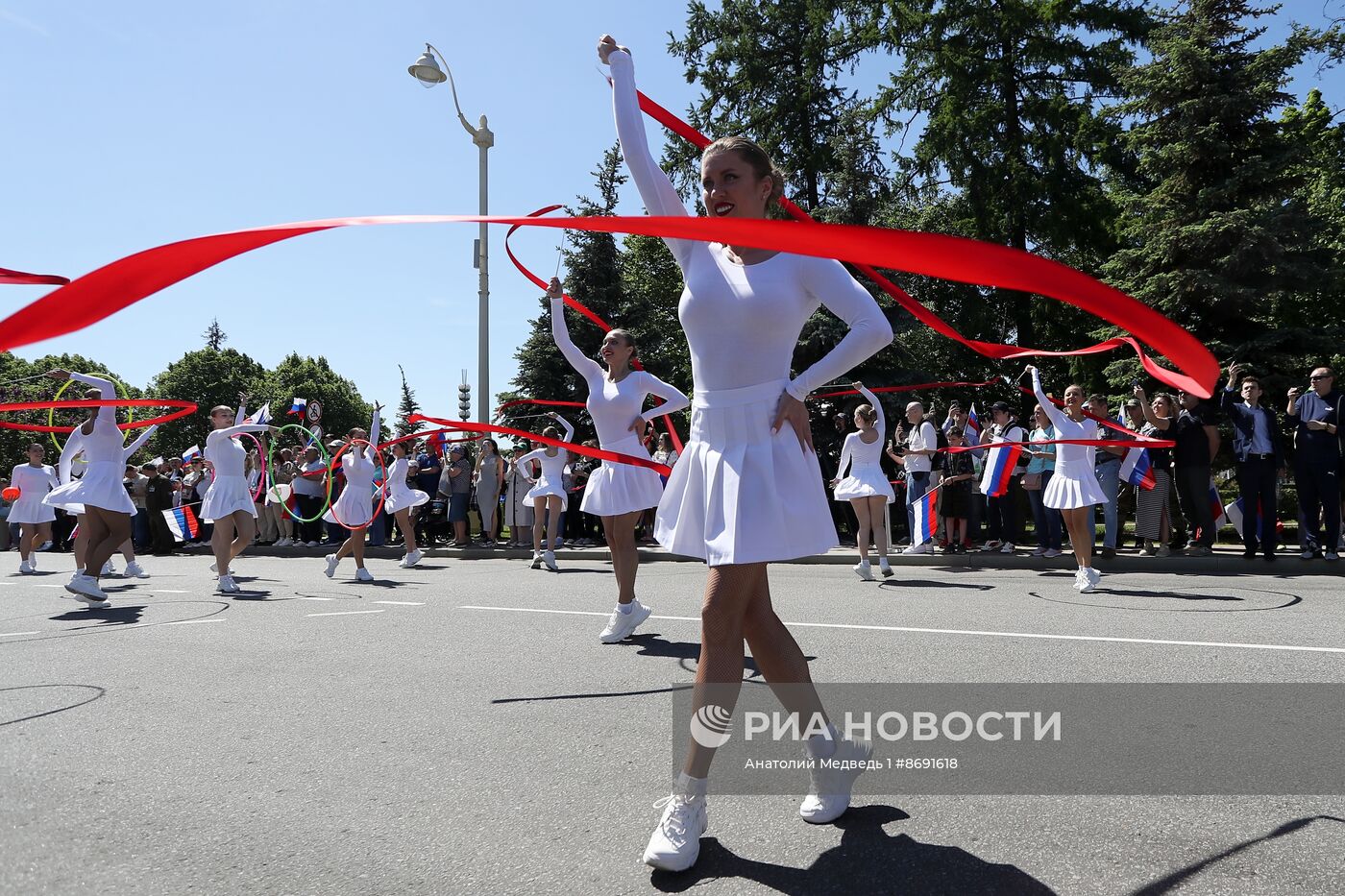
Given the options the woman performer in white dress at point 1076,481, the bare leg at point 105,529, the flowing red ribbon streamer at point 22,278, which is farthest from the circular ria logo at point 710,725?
the bare leg at point 105,529

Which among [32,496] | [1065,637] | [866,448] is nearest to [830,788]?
[1065,637]

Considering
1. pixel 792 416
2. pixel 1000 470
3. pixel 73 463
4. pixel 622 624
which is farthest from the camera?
pixel 1000 470

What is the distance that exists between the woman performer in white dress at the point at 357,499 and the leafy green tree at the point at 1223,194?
44.7 feet

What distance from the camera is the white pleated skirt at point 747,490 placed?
2.87 meters

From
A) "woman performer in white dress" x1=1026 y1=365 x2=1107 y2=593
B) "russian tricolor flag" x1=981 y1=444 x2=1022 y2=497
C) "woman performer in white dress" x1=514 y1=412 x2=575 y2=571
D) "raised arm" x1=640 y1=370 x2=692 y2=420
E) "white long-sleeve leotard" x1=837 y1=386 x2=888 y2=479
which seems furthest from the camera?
"woman performer in white dress" x1=514 y1=412 x2=575 y2=571

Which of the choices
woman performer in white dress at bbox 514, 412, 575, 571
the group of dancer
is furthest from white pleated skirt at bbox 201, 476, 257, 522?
the group of dancer

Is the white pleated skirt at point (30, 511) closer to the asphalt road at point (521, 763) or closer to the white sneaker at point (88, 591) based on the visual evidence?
the white sneaker at point (88, 591)

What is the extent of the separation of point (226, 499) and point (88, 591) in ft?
6.07

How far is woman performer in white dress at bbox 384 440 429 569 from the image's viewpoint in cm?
1464

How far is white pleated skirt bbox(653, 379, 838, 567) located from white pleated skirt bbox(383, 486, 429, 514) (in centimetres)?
1225

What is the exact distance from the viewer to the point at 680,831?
8.67 ft

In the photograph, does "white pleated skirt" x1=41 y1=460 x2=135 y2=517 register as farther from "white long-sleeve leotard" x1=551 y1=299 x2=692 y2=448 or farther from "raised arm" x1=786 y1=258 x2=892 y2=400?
"raised arm" x1=786 y1=258 x2=892 y2=400

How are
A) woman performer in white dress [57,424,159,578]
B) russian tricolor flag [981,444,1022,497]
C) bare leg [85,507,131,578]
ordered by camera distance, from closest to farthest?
bare leg [85,507,131,578] < woman performer in white dress [57,424,159,578] < russian tricolor flag [981,444,1022,497]

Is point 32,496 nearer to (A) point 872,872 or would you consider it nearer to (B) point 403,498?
(B) point 403,498
